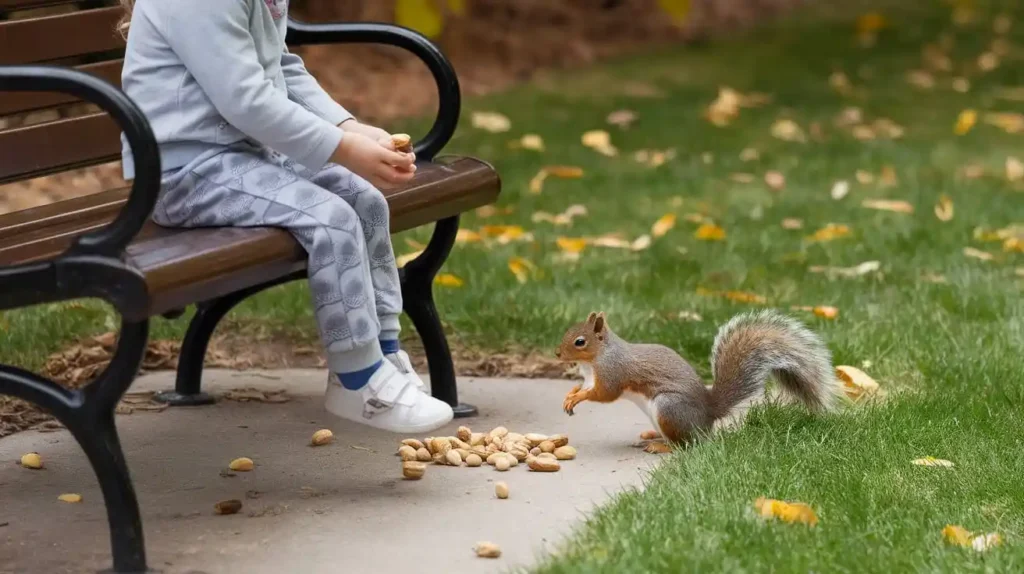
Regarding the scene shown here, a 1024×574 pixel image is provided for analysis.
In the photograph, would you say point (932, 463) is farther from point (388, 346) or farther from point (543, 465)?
point (388, 346)

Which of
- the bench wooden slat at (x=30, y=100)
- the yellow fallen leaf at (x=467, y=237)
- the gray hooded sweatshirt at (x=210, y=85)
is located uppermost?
the gray hooded sweatshirt at (x=210, y=85)

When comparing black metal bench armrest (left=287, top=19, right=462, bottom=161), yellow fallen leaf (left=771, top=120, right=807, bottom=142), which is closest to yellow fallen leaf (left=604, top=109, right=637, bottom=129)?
yellow fallen leaf (left=771, top=120, right=807, bottom=142)

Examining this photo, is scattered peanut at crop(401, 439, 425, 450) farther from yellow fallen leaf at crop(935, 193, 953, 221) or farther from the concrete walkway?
yellow fallen leaf at crop(935, 193, 953, 221)

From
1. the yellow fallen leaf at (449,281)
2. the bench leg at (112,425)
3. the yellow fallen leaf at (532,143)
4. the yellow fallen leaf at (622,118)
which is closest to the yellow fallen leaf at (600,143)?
the yellow fallen leaf at (532,143)

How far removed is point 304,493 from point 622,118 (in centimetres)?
507

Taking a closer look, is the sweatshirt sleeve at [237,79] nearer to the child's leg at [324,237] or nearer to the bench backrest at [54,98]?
the child's leg at [324,237]

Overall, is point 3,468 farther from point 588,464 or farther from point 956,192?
point 956,192

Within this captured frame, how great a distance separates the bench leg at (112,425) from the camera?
2568 mm

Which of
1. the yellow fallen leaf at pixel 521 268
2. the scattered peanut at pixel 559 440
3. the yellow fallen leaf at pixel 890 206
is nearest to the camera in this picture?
the scattered peanut at pixel 559 440

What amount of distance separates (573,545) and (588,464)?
635mm

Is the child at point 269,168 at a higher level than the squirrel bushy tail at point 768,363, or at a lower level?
higher

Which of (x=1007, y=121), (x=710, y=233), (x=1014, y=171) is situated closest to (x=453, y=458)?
(x=710, y=233)

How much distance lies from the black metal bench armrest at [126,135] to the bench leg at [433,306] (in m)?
1.17

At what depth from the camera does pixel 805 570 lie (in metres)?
2.56
